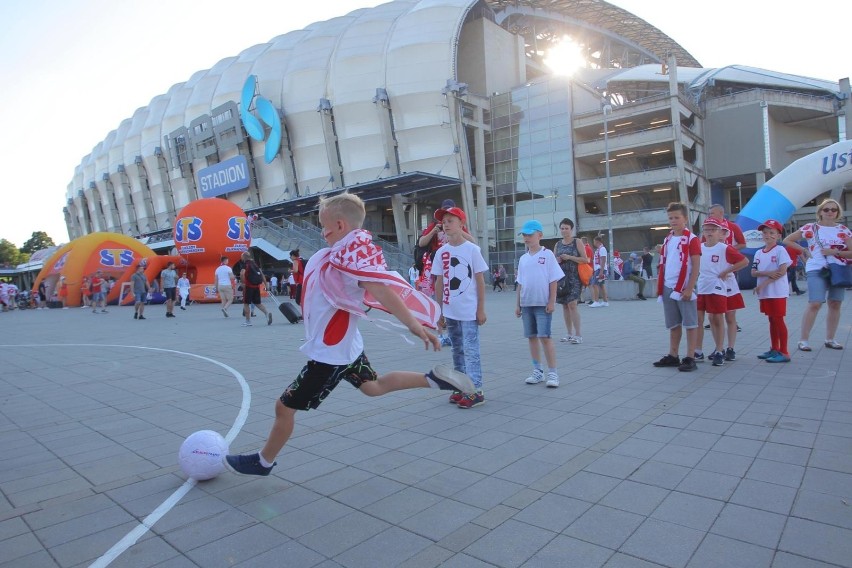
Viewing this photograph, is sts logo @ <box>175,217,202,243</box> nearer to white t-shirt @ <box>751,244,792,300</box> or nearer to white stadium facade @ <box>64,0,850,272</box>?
white stadium facade @ <box>64,0,850,272</box>

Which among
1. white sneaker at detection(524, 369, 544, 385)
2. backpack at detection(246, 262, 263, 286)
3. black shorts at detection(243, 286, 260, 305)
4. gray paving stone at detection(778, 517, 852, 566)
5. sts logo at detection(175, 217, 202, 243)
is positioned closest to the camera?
gray paving stone at detection(778, 517, 852, 566)

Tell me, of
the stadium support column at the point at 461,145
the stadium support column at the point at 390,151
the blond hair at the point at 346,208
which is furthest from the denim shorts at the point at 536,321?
the stadium support column at the point at 390,151

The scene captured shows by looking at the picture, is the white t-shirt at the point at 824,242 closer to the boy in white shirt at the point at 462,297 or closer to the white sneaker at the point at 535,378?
the white sneaker at the point at 535,378

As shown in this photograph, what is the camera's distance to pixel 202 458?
326 cm

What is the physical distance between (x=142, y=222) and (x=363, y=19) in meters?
33.5

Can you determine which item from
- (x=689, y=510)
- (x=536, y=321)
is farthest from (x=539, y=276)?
(x=689, y=510)

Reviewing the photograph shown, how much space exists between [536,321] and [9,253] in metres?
114

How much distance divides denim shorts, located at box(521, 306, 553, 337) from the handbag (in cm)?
410

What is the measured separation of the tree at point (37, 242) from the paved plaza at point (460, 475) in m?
124

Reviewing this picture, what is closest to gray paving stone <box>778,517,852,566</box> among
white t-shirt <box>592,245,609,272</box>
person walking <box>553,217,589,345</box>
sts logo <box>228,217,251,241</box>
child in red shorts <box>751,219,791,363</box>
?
child in red shorts <box>751,219,791,363</box>

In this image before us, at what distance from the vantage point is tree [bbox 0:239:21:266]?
90375 millimetres

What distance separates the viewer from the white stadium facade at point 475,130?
3631 centimetres

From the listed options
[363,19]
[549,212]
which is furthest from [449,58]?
[549,212]

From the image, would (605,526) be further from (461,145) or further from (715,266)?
(461,145)
